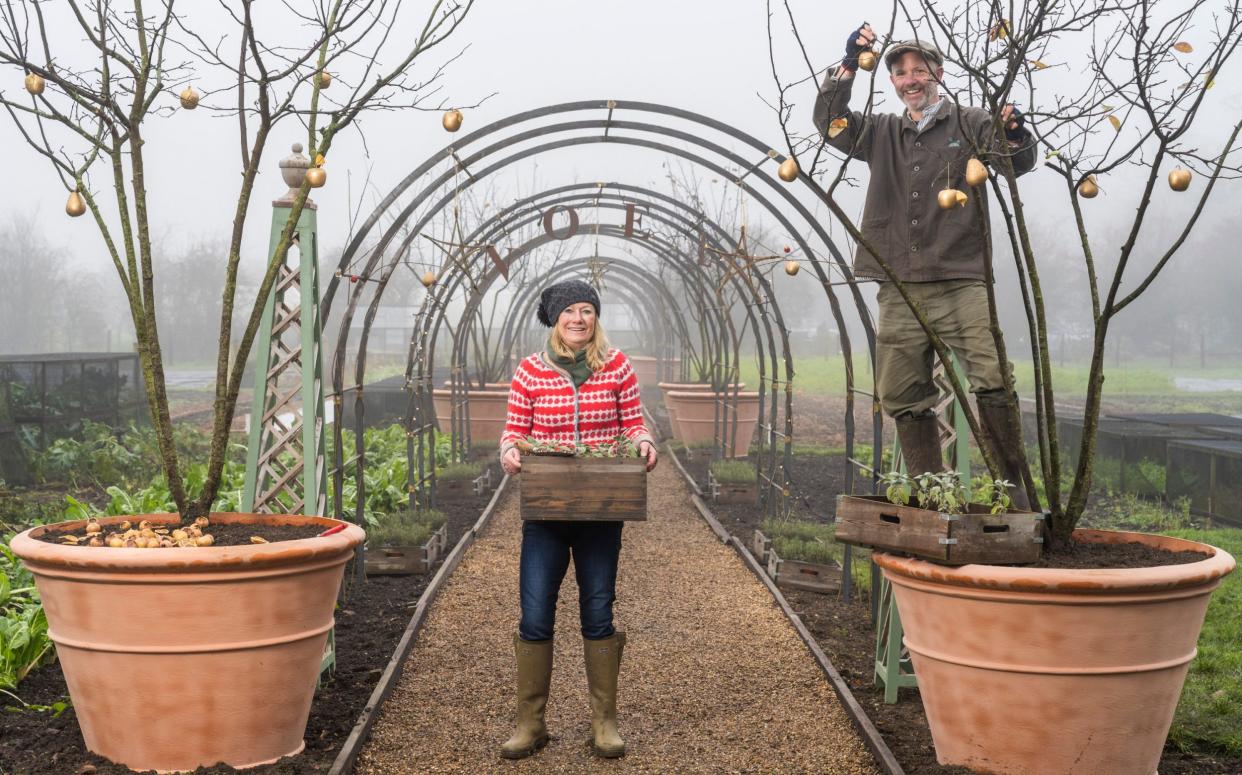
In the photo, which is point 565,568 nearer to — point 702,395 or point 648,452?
point 648,452

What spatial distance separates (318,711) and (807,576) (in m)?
3.28

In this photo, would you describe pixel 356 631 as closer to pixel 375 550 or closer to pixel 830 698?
pixel 375 550

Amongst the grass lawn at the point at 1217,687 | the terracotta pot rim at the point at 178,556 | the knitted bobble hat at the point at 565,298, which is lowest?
the grass lawn at the point at 1217,687

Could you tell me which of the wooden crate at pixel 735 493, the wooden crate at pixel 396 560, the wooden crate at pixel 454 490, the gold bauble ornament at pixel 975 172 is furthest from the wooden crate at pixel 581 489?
the wooden crate at pixel 454 490

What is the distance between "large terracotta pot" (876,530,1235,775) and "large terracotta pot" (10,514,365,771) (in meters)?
1.79

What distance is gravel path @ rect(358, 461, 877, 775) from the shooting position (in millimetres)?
3656

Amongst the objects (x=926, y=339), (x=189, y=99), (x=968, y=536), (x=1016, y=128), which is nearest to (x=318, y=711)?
(x=189, y=99)

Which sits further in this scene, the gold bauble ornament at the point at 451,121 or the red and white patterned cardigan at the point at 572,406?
the gold bauble ornament at the point at 451,121

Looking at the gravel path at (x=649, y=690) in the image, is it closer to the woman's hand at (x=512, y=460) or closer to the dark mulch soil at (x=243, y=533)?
the dark mulch soil at (x=243, y=533)

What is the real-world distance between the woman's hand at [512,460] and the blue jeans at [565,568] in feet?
0.73

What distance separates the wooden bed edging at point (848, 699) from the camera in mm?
3477

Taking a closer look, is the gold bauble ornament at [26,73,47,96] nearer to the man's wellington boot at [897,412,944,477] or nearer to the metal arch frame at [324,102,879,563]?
the metal arch frame at [324,102,879,563]

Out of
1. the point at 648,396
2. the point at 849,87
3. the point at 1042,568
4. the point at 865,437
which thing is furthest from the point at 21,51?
the point at 648,396

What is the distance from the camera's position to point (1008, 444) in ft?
11.3
